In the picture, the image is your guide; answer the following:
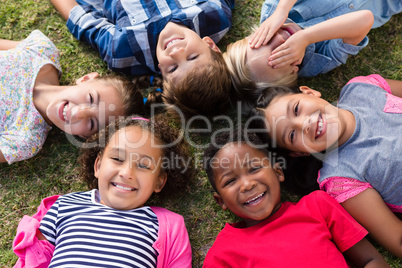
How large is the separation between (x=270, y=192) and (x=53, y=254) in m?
1.44

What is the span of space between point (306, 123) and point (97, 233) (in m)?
1.50

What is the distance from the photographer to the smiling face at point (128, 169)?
7.16 ft

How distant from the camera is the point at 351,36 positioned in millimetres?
2459

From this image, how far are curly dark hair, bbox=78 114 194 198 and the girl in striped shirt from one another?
0.04 feet

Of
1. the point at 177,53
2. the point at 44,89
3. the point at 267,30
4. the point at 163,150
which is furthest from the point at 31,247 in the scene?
the point at 267,30

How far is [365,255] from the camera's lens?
213cm

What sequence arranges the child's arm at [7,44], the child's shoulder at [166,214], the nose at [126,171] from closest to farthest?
the nose at [126,171]
the child's shoulder at [166,214]
the child's arm at [7,44]

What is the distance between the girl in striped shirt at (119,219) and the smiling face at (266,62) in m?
0.81

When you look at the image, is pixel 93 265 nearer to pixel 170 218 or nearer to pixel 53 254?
pixel 53 254

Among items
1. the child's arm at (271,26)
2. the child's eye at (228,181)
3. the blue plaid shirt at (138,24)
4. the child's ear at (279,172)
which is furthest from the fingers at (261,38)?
the child's eye at (228,181)

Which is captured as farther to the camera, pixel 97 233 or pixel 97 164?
pixel 97 164

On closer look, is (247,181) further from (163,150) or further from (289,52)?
(289,52)

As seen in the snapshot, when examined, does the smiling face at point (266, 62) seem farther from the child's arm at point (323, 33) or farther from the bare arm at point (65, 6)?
the bare arm at point (65, 6)

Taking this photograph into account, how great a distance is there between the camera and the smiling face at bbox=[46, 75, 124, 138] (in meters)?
2.44
